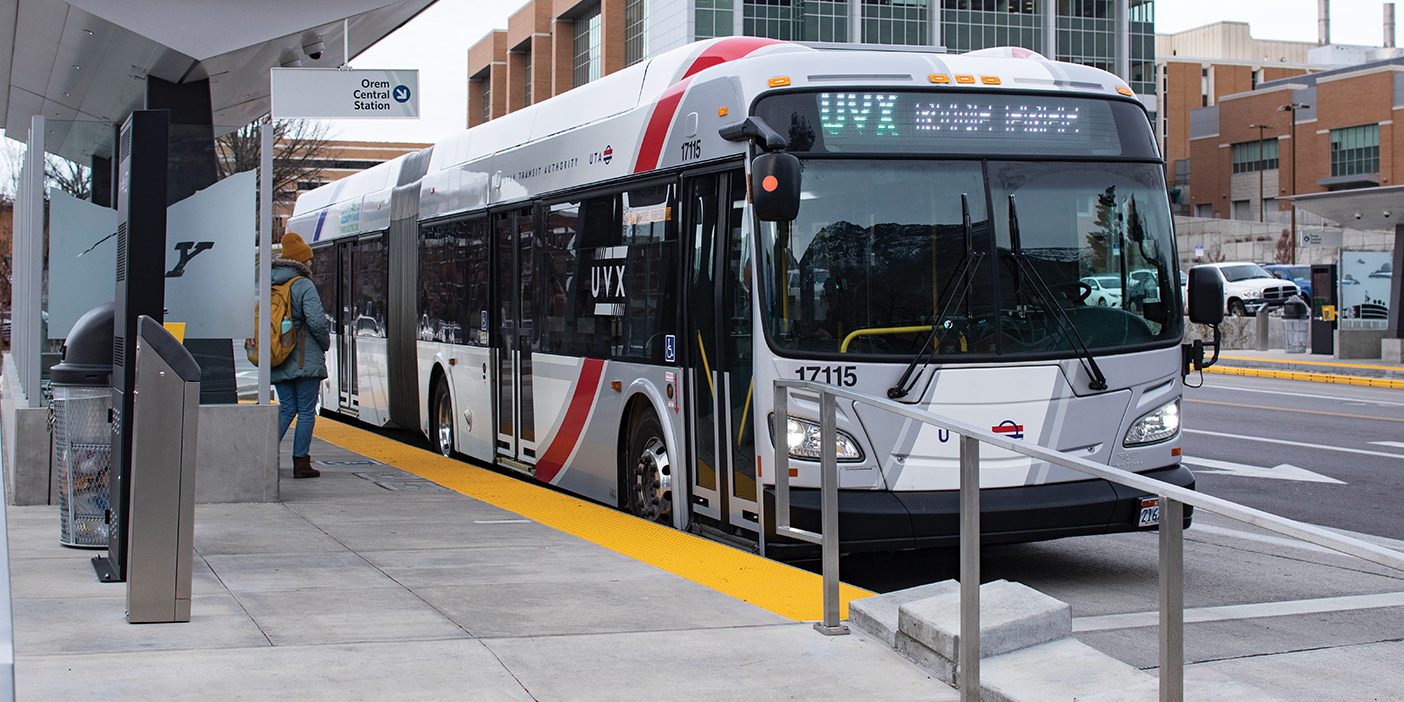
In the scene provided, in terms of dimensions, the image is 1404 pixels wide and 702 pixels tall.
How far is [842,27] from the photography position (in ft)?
221

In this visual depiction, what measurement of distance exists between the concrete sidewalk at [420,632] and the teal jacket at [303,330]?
2758mm

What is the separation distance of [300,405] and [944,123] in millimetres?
6003

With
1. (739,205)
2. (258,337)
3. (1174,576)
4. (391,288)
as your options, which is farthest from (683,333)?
(391,288)

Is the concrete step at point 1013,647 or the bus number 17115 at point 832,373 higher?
the bus number 17115 at point 832,373

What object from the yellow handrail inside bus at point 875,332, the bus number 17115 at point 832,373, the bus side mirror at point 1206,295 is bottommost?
the bus number 17115 at point 832,373

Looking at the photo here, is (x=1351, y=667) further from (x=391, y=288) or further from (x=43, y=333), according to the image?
(x=391, y=288)

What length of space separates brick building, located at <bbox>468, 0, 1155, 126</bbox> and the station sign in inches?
2014

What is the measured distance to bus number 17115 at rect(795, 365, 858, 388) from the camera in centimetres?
780

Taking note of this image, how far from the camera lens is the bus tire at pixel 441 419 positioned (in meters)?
14.4

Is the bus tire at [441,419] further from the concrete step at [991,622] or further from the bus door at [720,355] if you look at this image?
the concrete step at [991,622]

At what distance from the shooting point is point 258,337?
34.5 feet

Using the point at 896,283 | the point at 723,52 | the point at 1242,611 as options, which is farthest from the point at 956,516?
the point at 723,52

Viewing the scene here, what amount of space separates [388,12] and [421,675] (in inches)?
276

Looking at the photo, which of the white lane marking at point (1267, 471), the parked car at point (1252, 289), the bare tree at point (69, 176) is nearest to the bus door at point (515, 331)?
the bare tree at point (69, 176)
